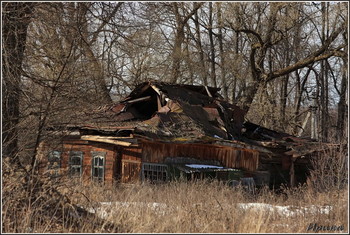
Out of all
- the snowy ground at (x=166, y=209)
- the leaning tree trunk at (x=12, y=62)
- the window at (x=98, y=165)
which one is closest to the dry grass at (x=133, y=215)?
the snowy ground at (x=166, y=209)

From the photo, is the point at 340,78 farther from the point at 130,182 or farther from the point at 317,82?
the point at 130,182

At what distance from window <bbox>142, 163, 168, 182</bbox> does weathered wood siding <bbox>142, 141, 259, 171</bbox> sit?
178 millimetres

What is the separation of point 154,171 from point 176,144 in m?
1.28

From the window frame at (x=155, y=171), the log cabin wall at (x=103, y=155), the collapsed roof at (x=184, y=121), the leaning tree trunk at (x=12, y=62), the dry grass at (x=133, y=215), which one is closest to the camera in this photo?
the dry grass at (x=133, y=215)

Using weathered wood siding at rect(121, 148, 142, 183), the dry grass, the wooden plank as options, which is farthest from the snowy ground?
weathered wood siding at rect(121, 148, 142, 183)

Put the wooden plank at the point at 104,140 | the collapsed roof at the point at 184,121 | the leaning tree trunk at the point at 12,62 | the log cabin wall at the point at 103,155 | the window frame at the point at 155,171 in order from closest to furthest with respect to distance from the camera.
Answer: the leaning tree trunk at the point at 12,62 < the wooden plank at the point at 104,140 < the collapsed roof at the point at 184,121 < the window frame at the point at 155,171 < the log cabin wall at the point at 103,155

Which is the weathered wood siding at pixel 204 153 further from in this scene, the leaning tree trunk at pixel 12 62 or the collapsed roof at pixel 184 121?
the leaning tree trunk at pixel 12 62

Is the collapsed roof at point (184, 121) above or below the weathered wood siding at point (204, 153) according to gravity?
above

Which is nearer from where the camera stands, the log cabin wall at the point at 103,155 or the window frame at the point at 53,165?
the window frame at the point at 53,165

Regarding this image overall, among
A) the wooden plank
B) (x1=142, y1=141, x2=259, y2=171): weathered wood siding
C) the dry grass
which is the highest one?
the wooden plank

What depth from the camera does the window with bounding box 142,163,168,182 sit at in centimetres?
1562

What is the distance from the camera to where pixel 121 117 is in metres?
16.8

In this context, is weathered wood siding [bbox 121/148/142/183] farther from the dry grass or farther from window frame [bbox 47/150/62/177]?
the dry grass

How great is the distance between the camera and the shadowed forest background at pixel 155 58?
960 cm
